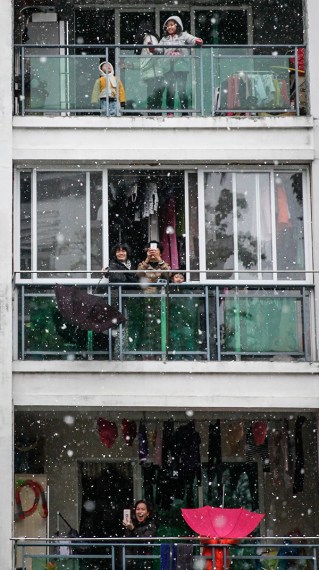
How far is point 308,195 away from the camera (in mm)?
21969

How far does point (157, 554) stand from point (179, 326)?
329 centimetres

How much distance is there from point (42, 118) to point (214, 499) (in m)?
6.57

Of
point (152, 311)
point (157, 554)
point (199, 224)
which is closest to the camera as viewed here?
point (152, 311)

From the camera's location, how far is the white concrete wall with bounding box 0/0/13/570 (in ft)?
67.7

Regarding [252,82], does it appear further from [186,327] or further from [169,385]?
[169,385]

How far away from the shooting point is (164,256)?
2216 centimetres

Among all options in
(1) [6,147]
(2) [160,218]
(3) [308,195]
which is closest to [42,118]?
(1) [6,147]

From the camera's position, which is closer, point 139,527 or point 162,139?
point 139,527

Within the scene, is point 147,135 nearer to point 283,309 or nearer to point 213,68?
point 213,68

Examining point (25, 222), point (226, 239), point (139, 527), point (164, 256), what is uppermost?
point (25, 222)

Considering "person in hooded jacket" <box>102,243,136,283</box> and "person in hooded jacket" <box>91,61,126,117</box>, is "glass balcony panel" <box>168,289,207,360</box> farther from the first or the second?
"person in hooded jacket" <box>91,61,126,117</box>

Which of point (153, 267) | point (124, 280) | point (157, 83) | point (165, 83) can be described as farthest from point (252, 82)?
point (124, 280)

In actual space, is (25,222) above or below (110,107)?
below

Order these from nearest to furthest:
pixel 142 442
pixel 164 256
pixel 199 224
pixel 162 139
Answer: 1. pixel 142 442
2. pixel 162 139
3. pixel 199 224
4. pixel 164 256
